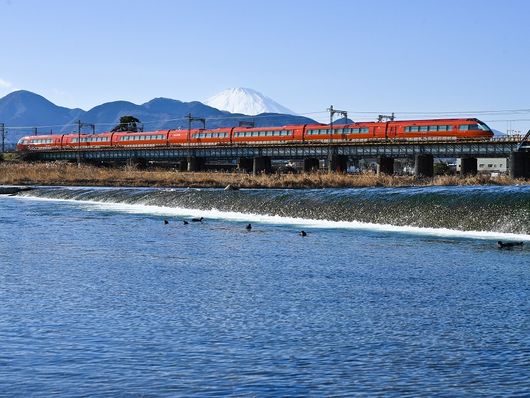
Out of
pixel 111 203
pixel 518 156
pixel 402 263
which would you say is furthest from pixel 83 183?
pixel 402 263

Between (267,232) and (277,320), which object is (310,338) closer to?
(277,320)

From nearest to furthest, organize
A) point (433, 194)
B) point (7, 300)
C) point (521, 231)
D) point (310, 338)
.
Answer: point (310, 338), point (7, 300), point (521, 231), point (433, 194)

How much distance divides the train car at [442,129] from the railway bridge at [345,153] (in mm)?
1079

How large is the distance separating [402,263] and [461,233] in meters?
14.7

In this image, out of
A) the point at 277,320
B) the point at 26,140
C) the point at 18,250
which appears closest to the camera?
the point at 277,320

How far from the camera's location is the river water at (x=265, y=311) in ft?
47.1

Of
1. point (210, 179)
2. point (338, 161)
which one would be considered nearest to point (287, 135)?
point (338, 161)

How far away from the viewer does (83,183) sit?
352ft

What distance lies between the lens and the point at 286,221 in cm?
5297

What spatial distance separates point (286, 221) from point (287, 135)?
76048mm

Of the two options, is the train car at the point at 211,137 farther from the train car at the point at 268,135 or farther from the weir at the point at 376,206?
the weir at the point at 376,206

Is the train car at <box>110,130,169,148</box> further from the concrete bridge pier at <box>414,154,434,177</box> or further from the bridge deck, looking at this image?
the concrete bridge pier at <box>414,154,434,177</box>

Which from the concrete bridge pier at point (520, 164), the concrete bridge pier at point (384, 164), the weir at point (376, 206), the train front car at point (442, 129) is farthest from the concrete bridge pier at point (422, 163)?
the weir at point (376, 206)

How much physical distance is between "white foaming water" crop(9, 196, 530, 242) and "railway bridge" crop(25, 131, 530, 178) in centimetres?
4379
